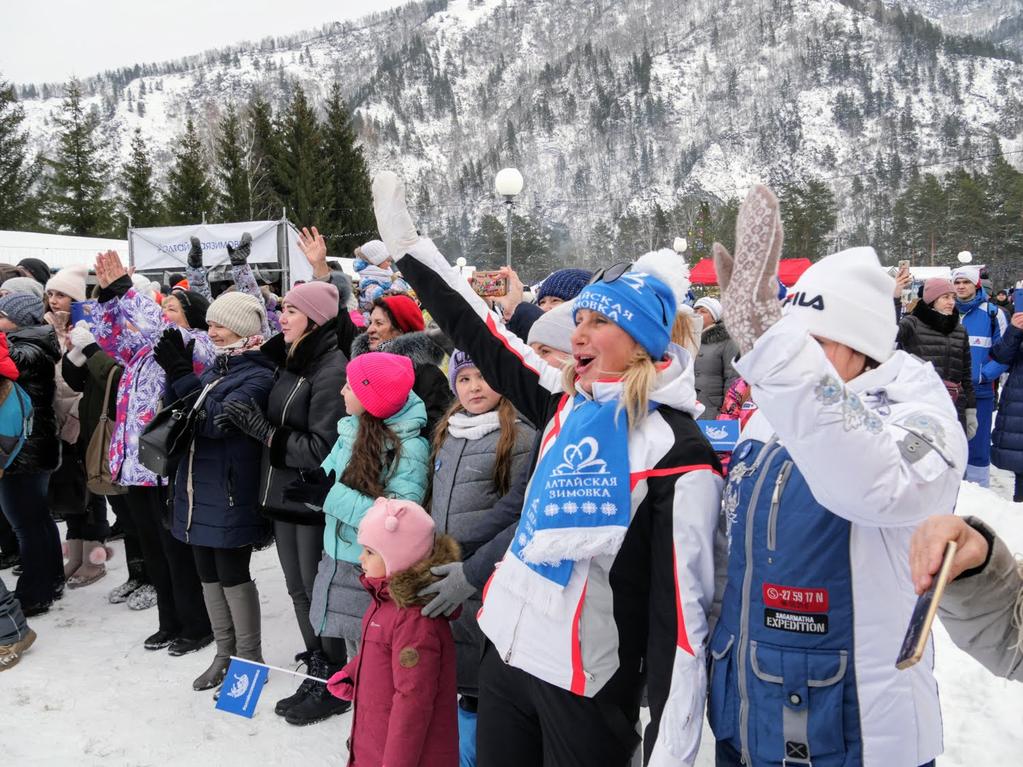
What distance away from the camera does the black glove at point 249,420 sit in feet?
11.3

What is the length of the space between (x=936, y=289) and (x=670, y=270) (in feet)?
20.2

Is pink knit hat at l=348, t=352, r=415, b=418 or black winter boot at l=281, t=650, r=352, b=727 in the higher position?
pink knit hat at l=348, t=352, r=415, b=418

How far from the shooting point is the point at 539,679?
1.80m

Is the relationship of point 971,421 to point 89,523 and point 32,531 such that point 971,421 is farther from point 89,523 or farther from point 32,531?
point 32,531

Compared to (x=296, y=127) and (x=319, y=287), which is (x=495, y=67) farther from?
(x=319, y=287)

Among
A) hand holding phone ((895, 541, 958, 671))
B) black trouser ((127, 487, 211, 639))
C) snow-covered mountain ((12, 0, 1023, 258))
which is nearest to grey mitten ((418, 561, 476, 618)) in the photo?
hand holding phone ((895, 541, 958, 671))

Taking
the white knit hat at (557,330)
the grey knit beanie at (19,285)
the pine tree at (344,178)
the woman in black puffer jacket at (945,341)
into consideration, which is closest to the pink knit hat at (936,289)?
the woman in black puffer jacket at (945,341)

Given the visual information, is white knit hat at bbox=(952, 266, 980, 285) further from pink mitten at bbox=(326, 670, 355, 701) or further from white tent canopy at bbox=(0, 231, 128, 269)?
white tent canopy at bbox=(0, 231, 128, 269)

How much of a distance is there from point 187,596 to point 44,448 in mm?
1443

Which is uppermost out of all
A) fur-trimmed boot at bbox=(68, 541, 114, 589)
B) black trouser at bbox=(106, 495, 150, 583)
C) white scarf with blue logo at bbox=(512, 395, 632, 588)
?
white scarf with blue logo at bbox=(512, 395, 632, 588)

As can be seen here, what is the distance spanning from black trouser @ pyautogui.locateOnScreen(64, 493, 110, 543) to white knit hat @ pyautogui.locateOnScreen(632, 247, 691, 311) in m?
→ 4.83

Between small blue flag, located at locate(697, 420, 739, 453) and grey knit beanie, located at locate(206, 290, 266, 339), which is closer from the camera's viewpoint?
small blue flag, located at locate(697, 420, 739, 453)

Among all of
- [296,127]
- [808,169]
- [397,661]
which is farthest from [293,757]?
[808,169]

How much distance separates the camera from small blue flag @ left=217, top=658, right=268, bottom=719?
10.9 feet
